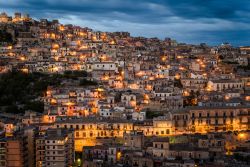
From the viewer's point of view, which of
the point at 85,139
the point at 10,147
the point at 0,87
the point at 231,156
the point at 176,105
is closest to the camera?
the point at 10,147

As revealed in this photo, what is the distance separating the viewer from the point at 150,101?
136ft

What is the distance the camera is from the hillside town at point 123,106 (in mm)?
30562

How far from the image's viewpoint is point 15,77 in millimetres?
48500

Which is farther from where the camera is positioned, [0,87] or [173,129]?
[0,87]

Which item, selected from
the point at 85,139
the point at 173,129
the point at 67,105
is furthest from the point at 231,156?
the point at 67,105

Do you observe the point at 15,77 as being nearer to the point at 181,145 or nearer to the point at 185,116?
the point at 185,116

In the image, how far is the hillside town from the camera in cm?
3056

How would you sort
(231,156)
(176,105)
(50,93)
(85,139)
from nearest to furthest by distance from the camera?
(231,156) < (85,139) < (176,105) < (50,93)

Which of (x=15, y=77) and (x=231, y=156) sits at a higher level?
(x=15, y=77)

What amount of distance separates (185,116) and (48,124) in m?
8.29

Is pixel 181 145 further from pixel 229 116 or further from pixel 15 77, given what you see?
pixel 15 77

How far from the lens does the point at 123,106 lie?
40.1 m

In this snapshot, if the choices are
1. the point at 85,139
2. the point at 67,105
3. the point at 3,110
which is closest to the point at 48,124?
the point at 85,139

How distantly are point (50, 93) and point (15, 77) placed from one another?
245 inches
